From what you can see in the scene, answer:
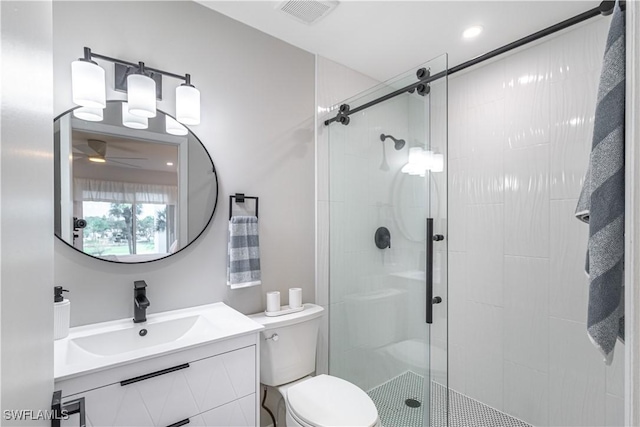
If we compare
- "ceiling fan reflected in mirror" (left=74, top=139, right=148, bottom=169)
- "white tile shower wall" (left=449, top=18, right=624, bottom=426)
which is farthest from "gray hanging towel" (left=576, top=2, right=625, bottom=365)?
"ceiling fan reflected in mirror" (left=74, top=139, right=148, bottom=169)

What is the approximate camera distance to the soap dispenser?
4.07 feet

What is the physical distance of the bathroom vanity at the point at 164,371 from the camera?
3.45 feet

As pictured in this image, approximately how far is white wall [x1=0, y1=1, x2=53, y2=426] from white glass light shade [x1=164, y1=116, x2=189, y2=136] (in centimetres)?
106

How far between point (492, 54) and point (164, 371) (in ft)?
6.58

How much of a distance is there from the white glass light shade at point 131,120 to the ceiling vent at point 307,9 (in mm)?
934

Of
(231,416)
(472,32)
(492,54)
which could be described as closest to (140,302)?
(231,416)

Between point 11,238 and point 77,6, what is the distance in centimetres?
157

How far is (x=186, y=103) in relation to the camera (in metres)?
1.56

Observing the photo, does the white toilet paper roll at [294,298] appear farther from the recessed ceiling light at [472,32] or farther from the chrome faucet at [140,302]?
the recessed ceiling light at [472,32]

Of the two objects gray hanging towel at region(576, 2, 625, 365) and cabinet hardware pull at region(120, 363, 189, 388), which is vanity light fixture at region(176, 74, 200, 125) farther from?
gray hanging towel at region(576, 2, 625, 365)

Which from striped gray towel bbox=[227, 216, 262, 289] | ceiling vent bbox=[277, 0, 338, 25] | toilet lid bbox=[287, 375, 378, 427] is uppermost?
ceiling vent bbox=[277, 0, 338, 25]

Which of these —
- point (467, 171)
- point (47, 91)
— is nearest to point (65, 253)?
point (47, 91)

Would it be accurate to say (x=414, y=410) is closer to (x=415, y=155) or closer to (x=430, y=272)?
(x=430, y=272)

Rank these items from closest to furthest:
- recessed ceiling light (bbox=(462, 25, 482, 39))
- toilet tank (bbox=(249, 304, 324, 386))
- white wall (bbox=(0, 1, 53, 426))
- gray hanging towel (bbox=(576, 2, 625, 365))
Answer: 1. white wall (bbox=(0, 1, 53, 426))
2. gray hanging towel (bbox=(576, 2, 625, 365))
3. toilet tank (bbox=(249, 304, 324, 386))
4. recessed ceiling light (bbox=(462, 25, 482, 39))
